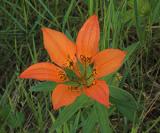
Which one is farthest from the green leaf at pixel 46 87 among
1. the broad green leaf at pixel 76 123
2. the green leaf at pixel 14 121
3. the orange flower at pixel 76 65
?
the green leaf at pixel 14 121

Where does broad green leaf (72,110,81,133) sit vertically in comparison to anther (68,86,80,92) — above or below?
below

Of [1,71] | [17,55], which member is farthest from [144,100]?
[1,71]

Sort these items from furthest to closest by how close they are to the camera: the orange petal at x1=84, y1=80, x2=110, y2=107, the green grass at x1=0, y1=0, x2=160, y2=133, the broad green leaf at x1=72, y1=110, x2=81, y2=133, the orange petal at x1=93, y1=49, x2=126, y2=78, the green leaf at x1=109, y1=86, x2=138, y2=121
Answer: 1. the green grass at x1=0, y1=0, x2=160, y2=133
2. the broad green leaf at x1=72, y1=110, x2=81, y2=133
3. the green leaf at x1=109, y1=86, x2=138, y2=121
4. the orange petal at x1=93, y1=49, x2=126, y2=78
5. the orange petal at x1=84, y1=80, x2=110, y2=107

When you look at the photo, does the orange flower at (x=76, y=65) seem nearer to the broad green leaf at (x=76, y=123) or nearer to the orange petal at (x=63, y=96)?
the orange petal at (x=63, y=96)

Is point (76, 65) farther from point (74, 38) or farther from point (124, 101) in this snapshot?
point (74, 38)

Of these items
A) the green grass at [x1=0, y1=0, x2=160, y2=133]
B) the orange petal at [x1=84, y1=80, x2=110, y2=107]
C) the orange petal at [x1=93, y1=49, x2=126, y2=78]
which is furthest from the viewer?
the green grass at [x1=0, y1=0, x2=160, y2=133]

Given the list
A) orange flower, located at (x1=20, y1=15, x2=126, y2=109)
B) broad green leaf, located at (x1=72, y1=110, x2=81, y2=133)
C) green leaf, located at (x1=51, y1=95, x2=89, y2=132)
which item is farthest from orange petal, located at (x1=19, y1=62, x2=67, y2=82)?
broad green leaf, located at (x1=72, y1=110, x2=81, y2=133)

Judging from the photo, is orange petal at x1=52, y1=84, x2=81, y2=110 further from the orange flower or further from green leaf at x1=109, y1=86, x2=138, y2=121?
green leaf at x1=109, y1=86, x2=138, y2=121

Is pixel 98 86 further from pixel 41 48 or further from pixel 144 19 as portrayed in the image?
pixel 41 48
